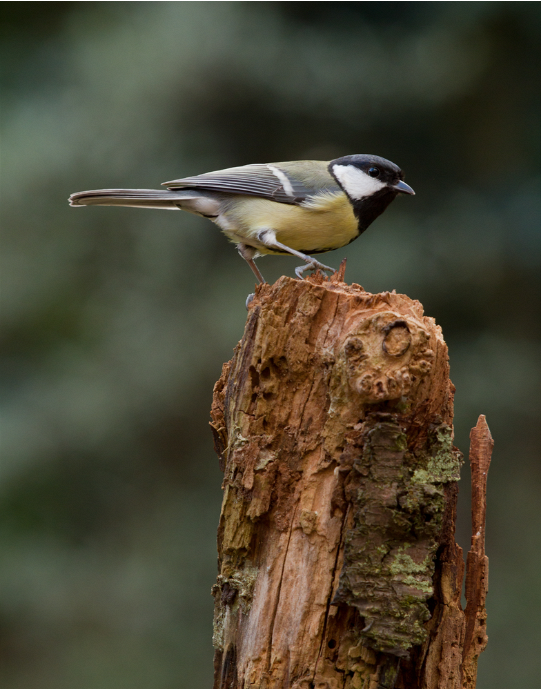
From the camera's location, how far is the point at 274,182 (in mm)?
2756

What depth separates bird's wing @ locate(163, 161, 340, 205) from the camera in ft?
8.87

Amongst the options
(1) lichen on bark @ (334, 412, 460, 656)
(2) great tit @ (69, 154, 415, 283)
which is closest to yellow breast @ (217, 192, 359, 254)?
(2) great tit @ (69, 154, 415, 283)

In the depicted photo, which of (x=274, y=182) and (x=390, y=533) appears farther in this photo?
(x=274, y=182)

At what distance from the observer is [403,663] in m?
1.60

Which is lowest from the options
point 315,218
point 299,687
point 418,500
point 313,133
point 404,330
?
point 299,687

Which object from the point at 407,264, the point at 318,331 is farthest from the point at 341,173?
the point at 407,264

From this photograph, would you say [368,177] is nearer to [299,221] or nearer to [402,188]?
[402,188]

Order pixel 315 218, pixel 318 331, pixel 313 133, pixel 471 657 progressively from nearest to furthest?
1. pixel 471 657
2. pixel 318 331
3. pixel 315 218
4. pixel 313 133

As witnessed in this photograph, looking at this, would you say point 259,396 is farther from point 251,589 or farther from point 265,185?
point 265,185

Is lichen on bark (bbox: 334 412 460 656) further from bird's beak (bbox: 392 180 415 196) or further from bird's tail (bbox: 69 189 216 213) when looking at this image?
bird's tail (bbox: 69 189 216 213)

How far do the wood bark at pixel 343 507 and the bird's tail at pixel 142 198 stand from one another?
46.4 inches

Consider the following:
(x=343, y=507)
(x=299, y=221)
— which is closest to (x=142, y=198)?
(x=299, y=221)

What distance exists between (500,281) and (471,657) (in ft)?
10.1

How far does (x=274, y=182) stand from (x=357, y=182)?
1.16 ft
